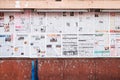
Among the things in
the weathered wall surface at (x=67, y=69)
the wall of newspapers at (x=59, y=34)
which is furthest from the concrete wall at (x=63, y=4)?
the weathered wall surface at (x=67, y=69)

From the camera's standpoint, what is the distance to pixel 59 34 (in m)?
8.48

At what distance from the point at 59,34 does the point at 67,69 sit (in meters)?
0.94

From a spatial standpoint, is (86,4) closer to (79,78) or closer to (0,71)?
(79,78)

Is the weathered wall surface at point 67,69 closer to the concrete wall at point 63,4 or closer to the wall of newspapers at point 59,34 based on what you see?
the wall of newspapers at point 59,34

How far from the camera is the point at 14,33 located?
848 cm

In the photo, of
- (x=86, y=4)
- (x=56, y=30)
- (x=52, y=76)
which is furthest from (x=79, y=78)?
(x=86, y=4)

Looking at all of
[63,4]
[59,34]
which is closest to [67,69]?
[59,34]

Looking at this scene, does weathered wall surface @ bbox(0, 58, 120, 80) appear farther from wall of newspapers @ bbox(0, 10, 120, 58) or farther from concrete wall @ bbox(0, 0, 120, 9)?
concrete wall @ bbox(0, 0, 120, 9)

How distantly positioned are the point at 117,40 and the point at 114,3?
0.98 metres

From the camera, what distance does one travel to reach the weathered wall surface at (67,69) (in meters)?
8.45

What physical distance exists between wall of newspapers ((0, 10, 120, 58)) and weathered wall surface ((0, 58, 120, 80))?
167 millimetres

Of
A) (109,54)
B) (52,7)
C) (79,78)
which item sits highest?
(52,7)

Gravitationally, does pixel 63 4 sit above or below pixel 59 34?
above

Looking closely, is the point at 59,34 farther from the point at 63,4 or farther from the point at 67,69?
the point at 67,69
